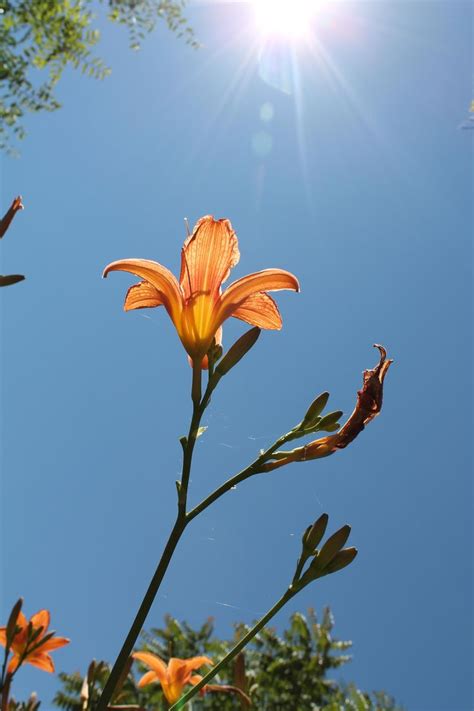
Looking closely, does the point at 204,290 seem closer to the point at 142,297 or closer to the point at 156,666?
the point at 142,297

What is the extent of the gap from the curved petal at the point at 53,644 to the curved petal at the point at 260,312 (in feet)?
4.15

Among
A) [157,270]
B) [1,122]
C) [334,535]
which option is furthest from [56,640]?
[1,122]

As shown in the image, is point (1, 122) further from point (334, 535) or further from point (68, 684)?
point (334, 535)

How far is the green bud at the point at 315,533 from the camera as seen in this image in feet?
4.34

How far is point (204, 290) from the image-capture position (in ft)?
4.66

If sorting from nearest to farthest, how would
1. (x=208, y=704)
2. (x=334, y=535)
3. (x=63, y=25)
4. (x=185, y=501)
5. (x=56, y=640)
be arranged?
(x=185, y=501) → (x=334, y=535) → (x=56, y=640) → (x=208, y=704) → (x=63, y=25)

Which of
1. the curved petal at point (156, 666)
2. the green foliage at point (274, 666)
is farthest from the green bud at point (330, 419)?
the green foliage at point (274, 666)

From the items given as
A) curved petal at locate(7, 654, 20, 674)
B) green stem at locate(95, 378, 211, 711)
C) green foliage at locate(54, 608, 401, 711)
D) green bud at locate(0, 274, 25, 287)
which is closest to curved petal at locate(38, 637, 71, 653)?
curved petal at locate(7, 654, 20, 674)

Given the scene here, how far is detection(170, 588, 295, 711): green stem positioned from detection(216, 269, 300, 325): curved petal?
2.06ft

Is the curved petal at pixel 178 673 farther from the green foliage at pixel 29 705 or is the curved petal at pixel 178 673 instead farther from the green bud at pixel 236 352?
the green bud at pixel 236 352

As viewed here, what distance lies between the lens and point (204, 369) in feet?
4.66

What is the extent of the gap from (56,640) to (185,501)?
1.17 m

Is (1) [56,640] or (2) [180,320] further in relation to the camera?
(1) [56,640]

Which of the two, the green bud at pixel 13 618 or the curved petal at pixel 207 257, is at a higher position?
the curved petal at pixel 207 257
